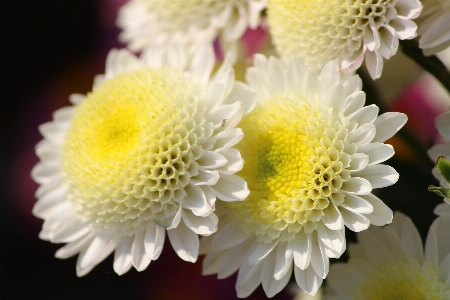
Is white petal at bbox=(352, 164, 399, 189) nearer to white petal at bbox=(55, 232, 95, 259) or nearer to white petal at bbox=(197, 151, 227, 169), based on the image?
white petal at bbox=(197, 151, 227, 169)

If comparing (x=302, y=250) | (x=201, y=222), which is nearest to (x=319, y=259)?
(x=302, y=250)

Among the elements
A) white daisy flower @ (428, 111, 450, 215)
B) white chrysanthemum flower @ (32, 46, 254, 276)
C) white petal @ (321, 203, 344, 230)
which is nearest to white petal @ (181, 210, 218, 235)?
white chrysanthemum flower @ (32, 46, 254, 276)

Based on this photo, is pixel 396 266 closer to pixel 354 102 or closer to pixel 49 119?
pixel 354 102

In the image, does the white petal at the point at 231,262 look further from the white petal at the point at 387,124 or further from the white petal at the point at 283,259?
the white petal at the point at 387,124

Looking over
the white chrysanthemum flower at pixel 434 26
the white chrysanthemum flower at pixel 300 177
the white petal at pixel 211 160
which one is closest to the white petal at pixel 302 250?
the white chrysanthemum flower at pixel 300 177

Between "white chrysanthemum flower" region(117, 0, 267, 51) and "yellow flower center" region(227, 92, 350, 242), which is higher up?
"white chrysanthemum flower" region(117, 0, 267, 51)

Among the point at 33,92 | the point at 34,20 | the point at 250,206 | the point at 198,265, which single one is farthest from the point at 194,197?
the point at 34,20
